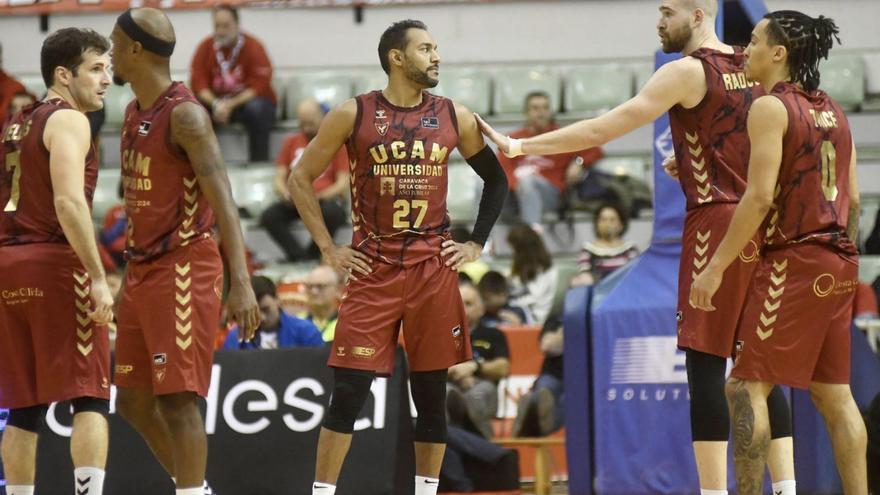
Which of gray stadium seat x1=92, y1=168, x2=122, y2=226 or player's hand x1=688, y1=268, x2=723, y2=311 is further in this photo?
gray stadium seat x1=92, y1=168, x2=122, y2=226

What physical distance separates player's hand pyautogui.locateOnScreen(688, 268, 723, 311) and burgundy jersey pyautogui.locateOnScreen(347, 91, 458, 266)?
3.85 ft

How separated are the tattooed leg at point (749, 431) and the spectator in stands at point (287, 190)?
23.0ft

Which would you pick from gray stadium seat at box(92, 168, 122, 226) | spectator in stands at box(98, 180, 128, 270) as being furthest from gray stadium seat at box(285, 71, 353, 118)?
spectator in stands at box(98, 180, 128, 270)

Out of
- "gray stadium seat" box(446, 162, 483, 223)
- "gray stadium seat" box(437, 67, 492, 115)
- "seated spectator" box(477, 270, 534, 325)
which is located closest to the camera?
"seated spectator" box(477, 270, 534, 325)

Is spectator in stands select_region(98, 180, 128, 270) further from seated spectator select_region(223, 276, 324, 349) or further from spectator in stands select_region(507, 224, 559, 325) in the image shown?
seated spectator select_region(223, 276, 324, 349)

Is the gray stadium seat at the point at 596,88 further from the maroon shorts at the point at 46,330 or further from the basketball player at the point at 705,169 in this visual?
the maroon shorts at the point at 46,330

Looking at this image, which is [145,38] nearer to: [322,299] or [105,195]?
[322,299]

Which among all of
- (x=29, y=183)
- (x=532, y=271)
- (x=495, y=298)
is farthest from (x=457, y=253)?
(x=532, y=271)

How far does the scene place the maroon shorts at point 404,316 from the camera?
6262 mm

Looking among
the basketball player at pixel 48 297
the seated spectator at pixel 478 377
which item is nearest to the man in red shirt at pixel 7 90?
the seated spectator at pixel 478 377

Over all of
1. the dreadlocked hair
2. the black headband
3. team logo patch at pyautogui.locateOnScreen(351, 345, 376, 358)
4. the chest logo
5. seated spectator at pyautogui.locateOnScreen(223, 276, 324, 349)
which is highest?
the black headband

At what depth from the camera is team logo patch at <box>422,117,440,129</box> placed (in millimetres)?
6352

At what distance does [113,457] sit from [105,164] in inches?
271

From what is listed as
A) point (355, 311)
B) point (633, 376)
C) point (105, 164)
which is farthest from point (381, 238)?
point (105, 164)
